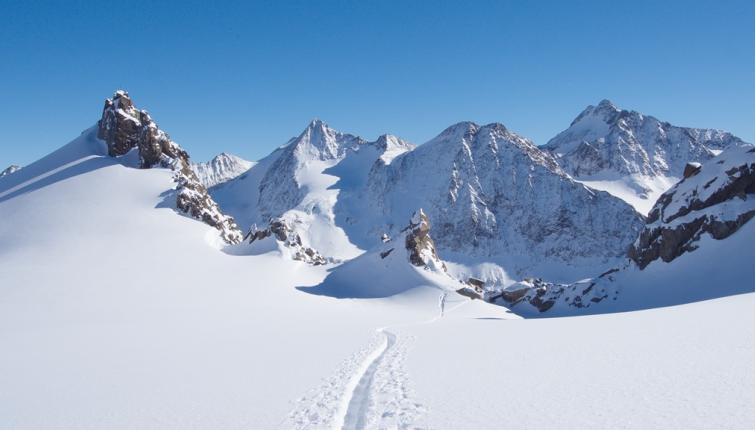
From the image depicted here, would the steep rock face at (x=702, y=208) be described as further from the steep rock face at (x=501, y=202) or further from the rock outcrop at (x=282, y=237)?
the steep rock face at (x=501, y=202)

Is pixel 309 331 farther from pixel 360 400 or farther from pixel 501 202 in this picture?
pixel 501 202

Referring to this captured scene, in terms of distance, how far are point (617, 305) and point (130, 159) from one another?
82.8 meters

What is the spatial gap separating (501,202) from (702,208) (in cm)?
11007

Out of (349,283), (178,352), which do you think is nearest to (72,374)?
(178,352)

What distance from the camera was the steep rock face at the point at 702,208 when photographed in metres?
57.7

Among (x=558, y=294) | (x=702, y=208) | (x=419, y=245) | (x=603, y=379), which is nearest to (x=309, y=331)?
(x=603, y=379)

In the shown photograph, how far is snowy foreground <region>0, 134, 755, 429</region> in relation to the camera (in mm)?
10523

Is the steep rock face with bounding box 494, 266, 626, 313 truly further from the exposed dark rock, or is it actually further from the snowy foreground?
the snowy foreground

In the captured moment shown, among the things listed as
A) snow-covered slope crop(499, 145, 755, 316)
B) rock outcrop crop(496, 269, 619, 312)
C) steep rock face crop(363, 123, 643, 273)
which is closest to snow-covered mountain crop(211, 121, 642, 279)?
steep rock face crop(363, 123, 643, 273)

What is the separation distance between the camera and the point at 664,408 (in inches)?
370

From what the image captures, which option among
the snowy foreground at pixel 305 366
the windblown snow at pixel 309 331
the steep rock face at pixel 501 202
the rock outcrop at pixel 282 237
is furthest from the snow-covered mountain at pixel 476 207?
the snowy foreground at pixel 305 366

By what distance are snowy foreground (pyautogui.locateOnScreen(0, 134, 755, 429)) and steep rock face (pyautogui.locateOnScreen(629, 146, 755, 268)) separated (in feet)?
135

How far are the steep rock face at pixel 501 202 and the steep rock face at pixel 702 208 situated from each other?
8765cm

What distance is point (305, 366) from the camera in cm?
1759
